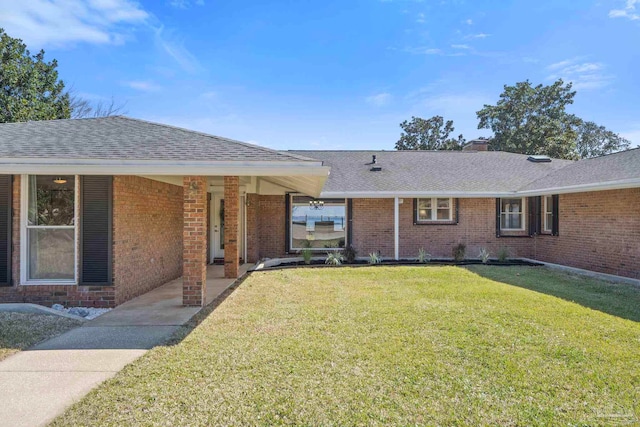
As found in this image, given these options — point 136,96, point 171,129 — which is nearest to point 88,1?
point 171,129

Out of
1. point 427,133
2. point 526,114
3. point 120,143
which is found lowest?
point 120,143

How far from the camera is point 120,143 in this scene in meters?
6.94

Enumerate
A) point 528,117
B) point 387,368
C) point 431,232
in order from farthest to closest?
point 528,117, point 431,232, point 387,368

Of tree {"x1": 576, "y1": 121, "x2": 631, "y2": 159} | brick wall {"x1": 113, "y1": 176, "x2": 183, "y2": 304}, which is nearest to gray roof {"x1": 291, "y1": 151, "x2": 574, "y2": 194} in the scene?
brick wall {"x1": 113, "y1": 176, "x2": 183, "y2": 304}

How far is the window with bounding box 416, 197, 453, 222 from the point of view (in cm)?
1391

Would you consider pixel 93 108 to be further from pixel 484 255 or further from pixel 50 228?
pixel 484 255

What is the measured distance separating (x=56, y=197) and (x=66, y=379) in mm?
4040

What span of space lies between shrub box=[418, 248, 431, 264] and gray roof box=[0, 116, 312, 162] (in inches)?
308

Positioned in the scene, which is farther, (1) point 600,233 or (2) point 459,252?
(2) point 459,252

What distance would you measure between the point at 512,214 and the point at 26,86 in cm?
2531

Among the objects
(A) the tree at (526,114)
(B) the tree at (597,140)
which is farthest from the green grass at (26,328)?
(B) the tree at (597,140)

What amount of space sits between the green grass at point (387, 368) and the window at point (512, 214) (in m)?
7.08

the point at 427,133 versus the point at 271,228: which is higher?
the point at 427,133

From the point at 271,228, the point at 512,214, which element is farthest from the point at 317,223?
the point at 512,214
